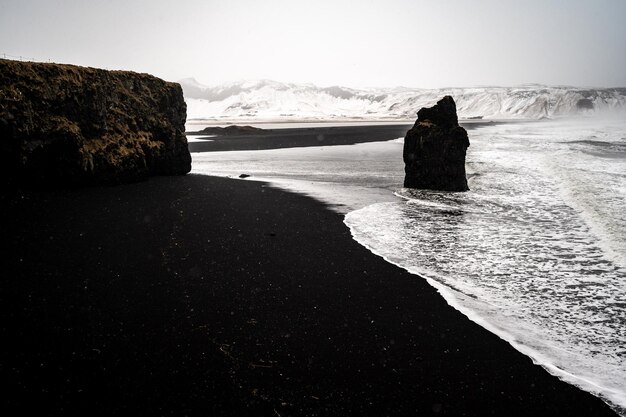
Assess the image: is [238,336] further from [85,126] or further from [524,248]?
[85,126]

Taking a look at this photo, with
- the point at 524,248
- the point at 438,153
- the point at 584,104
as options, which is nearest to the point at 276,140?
the point at 438,153

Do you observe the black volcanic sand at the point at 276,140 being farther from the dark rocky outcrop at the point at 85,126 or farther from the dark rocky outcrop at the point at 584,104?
the dark rocky outcrop at the point at 584,104

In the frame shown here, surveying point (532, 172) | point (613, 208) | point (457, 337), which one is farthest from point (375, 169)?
point (457, 337)

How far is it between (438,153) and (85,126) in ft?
40.3

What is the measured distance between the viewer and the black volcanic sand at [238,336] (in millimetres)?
3438

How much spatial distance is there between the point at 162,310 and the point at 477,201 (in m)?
10.6

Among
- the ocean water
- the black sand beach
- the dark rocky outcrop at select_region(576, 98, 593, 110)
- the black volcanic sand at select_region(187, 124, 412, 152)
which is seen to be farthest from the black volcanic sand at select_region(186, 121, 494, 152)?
the dark rocky outcrop at select_region(576, 98, 593, 110)

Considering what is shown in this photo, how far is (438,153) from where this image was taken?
14.6 metres

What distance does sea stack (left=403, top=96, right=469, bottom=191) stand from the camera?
14.5 metres

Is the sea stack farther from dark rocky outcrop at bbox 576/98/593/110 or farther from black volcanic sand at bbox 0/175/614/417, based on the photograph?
dark rocky outcrop at bbox 576/98/593/110

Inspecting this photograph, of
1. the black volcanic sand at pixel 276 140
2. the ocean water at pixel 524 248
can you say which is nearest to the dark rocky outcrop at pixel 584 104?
the black volcanic sand at pixel 276 140

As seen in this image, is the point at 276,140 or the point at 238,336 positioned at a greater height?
the point at 276,140

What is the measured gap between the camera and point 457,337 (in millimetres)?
4602

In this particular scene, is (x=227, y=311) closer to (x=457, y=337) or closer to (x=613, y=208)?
(x=457, y=337)
